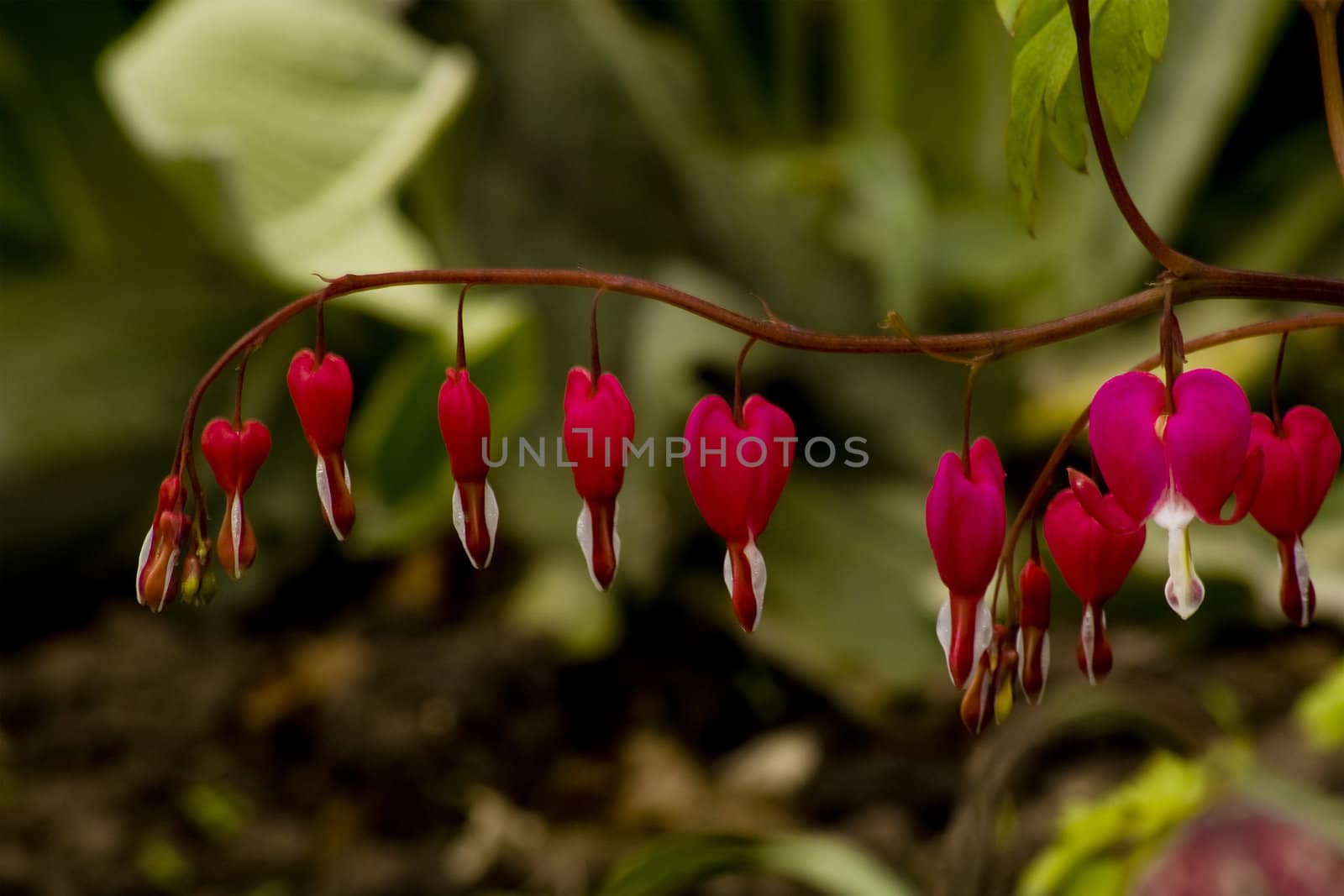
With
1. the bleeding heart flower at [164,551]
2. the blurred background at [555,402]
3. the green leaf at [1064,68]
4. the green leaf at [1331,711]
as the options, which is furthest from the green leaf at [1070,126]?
the blurred background at [555,402]

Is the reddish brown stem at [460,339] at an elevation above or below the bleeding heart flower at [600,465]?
above

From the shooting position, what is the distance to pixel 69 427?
142 centimetres

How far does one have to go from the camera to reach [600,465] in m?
0.28

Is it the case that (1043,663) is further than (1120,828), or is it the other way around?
(1120,828)

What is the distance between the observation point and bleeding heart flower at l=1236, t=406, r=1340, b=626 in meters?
0.29

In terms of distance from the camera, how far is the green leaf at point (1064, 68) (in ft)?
0.92

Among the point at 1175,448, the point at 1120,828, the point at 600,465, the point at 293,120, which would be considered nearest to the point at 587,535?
the point at 600,465

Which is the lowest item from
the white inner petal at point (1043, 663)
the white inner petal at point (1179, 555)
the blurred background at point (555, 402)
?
the blurred background at point (555, 402)

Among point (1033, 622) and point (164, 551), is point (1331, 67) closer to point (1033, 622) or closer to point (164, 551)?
point (1033, 622)

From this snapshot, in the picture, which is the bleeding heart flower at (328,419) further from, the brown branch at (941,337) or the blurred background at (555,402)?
the blurred background at (555,402)

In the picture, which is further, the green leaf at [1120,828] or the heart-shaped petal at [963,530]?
the green leaf at [1120,828]

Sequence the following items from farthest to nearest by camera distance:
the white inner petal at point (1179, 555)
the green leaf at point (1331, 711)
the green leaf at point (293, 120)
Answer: the green leaf at point (293, 120) → the green leaf at point (1331, 711) → the white inner petal at point (1179, 555)

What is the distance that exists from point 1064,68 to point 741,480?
109mm

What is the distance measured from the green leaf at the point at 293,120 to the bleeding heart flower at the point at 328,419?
79cm
